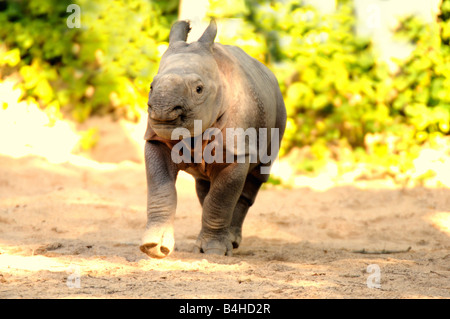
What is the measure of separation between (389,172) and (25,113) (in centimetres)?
556

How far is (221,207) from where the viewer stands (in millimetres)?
4668

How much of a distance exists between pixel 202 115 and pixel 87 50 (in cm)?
721

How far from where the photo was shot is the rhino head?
386 cm

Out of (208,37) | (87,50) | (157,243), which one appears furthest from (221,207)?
(87,50)

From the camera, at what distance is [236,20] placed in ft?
31.3

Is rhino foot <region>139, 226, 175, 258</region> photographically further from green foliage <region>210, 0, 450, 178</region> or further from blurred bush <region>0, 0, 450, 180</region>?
green foliage <region>210, 0, 450, 178</region>

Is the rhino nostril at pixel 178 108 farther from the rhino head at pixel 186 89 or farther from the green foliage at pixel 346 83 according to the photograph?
the green foliage at pixel 346 83

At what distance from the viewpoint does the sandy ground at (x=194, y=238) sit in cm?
345

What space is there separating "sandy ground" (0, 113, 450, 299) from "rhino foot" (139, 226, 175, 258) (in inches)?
2.5

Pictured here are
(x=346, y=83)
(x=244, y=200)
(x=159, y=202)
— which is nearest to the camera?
(x=159, y=202)

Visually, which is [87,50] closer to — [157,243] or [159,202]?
[159,202]
